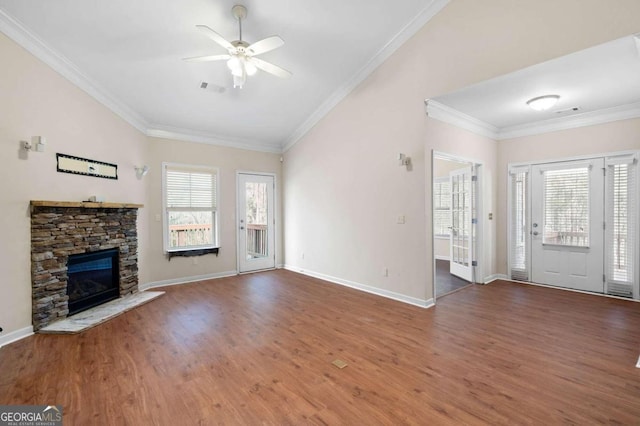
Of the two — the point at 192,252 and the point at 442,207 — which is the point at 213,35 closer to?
the point at 192,252

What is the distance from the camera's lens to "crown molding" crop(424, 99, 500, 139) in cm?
404

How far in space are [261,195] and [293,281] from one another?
2.15m

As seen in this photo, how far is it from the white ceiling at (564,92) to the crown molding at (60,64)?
4.59 m

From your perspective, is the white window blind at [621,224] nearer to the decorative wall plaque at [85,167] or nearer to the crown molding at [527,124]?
the crown molding at [527,124]

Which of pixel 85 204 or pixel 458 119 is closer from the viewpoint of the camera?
pixel 85 204

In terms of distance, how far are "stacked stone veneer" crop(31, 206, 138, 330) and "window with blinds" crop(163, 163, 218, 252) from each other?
1128 mm

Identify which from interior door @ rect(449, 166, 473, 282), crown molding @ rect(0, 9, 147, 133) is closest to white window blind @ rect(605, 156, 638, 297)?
interior door @ rect(449, 166, 473, 282)

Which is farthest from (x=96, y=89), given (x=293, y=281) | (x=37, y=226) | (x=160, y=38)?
(x=293, y=281)

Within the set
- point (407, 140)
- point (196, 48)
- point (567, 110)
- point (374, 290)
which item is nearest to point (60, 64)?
point (196, 48)

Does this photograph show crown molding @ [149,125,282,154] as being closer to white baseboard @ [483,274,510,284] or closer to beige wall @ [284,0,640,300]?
beige wall @ [284,0,640,300]

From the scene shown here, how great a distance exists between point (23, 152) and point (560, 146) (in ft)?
24.1

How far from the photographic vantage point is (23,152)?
3119 millimetres

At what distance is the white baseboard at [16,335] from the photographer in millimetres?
2896

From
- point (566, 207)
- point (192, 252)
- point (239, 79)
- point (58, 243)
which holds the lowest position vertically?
point (192, 252)
